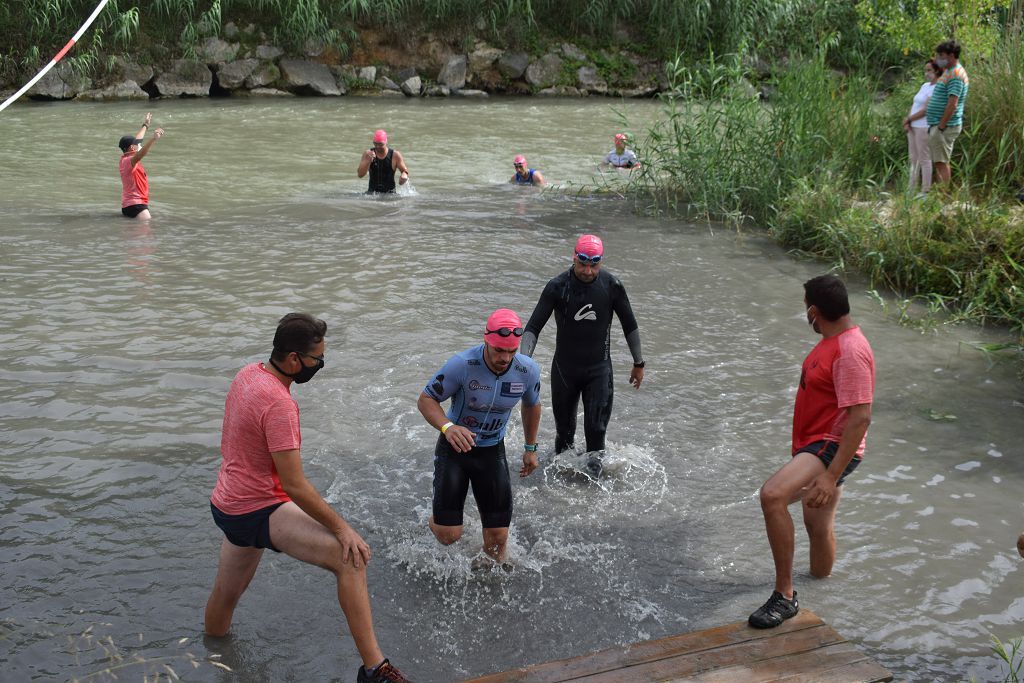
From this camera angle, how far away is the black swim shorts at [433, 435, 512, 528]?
18.9ft

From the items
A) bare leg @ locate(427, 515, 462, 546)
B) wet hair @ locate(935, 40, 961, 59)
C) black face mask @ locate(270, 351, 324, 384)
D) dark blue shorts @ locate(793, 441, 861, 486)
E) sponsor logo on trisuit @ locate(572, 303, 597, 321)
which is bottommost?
bare leg @ locate(427, 515, 462, 546)

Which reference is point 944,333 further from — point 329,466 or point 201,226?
point 201,226

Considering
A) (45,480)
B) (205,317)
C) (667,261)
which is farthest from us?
(667,261)

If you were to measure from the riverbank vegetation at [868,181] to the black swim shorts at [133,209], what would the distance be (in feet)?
23.4

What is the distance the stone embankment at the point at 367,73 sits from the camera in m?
25.1

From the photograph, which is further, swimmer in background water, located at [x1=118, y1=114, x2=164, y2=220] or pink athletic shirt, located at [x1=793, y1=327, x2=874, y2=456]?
swimmer in background water, located at [x1=118, y1=114, x2=164, y2=220]

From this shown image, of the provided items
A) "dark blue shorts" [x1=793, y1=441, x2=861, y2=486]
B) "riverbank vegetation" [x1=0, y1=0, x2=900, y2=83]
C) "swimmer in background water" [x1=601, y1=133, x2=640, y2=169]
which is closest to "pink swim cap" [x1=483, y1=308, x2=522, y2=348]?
"dark blue shorts" [x1=793, y1=441, x2=861, y2=486]

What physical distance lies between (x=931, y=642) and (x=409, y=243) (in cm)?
899

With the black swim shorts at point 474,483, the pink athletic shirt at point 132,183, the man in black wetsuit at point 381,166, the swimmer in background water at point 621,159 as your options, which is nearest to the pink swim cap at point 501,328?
the black swim shorts at point 474,483

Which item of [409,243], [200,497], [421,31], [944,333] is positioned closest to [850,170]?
[944,333]

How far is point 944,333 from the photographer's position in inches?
390

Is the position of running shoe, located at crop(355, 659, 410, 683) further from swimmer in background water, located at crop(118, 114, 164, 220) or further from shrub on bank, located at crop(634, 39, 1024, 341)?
swimmer in background water, located at crop(118, 114, 164, 220)

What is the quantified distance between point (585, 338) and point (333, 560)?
2928mm

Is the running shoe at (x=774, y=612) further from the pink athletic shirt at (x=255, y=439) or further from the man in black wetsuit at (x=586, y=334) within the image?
the pink athletic shirt at (x=255, y=439)
